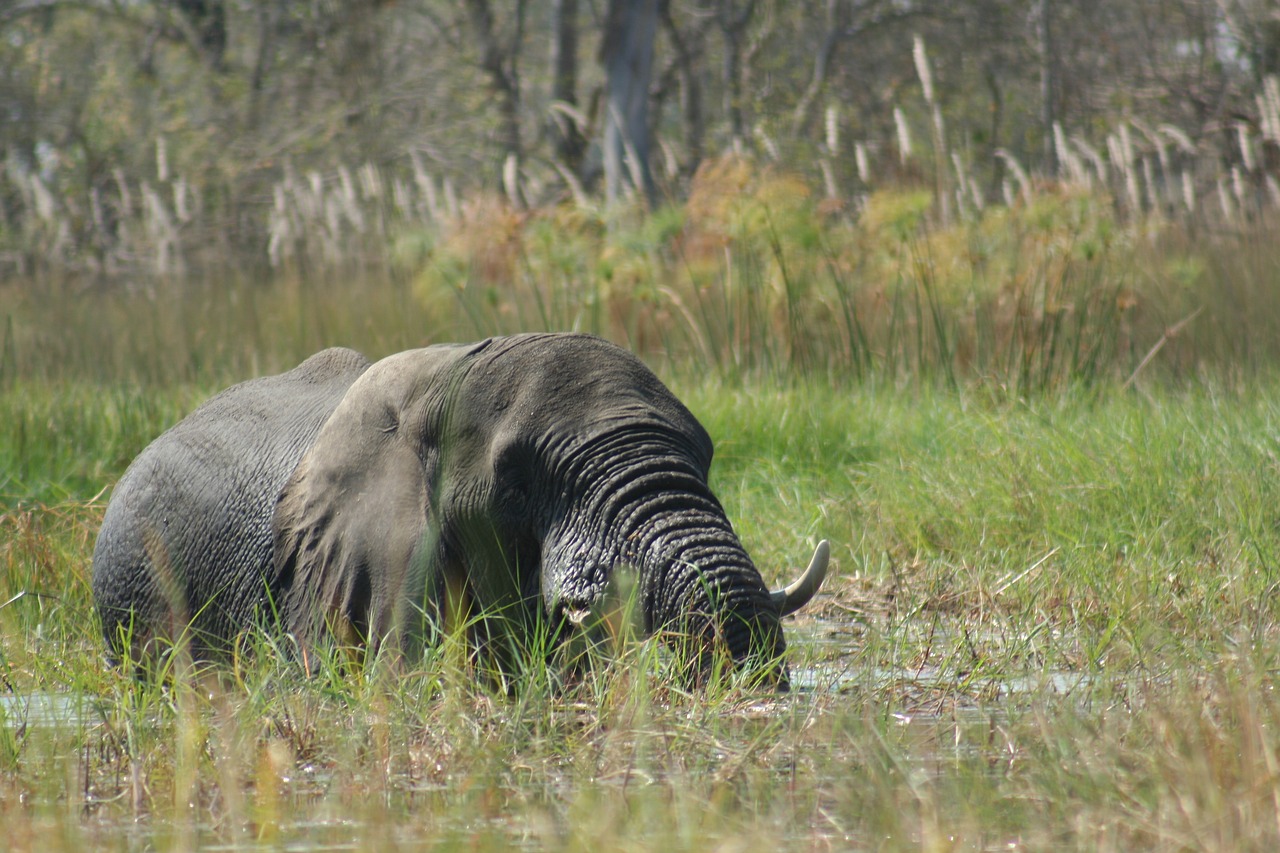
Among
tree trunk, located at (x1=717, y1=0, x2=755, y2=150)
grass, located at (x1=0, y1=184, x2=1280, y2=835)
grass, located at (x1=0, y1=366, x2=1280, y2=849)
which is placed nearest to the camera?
grass, located at (x1=0, y1=366, x2=1280, y2=849)

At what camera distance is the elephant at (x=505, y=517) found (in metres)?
3.15

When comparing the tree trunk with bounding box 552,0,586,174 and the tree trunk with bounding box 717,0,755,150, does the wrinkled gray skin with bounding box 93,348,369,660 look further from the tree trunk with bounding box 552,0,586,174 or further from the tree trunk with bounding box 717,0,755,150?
the tree trunk with bounding box 717,0,755,150

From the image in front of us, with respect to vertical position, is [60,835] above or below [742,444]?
above

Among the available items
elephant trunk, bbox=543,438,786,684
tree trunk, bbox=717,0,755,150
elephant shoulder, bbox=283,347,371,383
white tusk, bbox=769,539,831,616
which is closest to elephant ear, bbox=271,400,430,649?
elephant trunk, bbox=543,438,786,684

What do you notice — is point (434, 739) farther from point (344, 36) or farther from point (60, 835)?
point (344, 36)

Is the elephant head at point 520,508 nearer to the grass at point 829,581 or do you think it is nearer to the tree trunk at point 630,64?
the grass at point 829,581

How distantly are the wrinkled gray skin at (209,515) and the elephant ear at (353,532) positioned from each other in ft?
0.56

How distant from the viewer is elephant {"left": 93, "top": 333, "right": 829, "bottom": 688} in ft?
10.3

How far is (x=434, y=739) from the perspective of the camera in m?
3.04

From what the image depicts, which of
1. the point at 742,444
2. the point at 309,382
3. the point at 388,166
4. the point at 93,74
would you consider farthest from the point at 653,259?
the point at 93,74

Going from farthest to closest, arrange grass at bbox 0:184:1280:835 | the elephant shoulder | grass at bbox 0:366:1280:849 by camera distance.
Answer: the elephant shoulder < grass at bbox 0:184:1280:835 < grass at bbox 0:366:1280:849

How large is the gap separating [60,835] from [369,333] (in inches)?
284

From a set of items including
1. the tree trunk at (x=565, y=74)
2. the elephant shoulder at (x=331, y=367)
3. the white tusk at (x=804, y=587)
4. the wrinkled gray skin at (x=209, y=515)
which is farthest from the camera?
the tree trunk at (x=565, y=74)

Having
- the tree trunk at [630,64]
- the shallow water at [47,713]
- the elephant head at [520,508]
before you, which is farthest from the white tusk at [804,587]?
the tree trunk at [630,64]
